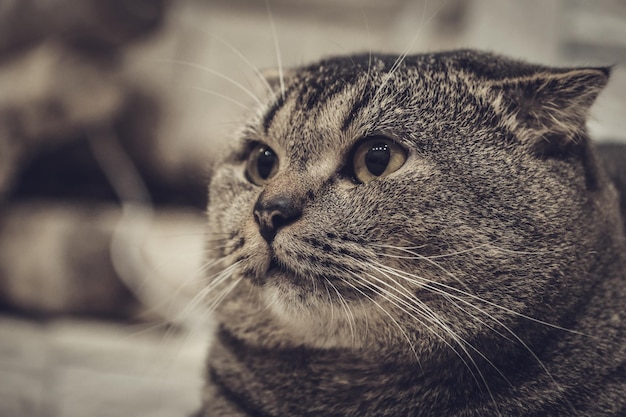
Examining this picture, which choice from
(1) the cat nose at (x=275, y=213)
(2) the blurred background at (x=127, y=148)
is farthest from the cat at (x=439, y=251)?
(2) the blurred background at (x=127, y=148)

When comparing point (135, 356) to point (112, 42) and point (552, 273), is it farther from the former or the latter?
point (552, 273)

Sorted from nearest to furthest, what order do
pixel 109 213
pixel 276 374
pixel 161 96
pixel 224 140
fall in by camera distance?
pixel 276 374 → pixel 224 140 → pixel 109 213 → pixel 161 96

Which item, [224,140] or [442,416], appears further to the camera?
[224,140]

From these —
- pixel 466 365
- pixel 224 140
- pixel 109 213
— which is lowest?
pixel 109 213

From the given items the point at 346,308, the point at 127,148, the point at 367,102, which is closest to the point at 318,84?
the point at 367,102

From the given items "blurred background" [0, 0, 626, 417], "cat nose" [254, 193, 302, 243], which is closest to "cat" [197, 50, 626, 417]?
"cat nose" [254, 193, 302, 243]

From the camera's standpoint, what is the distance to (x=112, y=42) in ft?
7.41

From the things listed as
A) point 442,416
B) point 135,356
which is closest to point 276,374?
point 442,416

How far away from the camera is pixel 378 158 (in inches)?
32.8

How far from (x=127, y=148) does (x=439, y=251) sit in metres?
2.15

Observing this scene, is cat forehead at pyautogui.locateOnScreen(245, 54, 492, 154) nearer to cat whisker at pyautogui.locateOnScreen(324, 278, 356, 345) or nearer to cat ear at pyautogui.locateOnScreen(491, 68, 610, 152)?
cat ear at pyautogui.locateOnScreen(491, 68, 610, 152)

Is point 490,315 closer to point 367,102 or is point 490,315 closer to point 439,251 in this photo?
→ point 439,251

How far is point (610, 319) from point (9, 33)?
227cm

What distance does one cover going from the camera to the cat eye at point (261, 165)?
952mm
